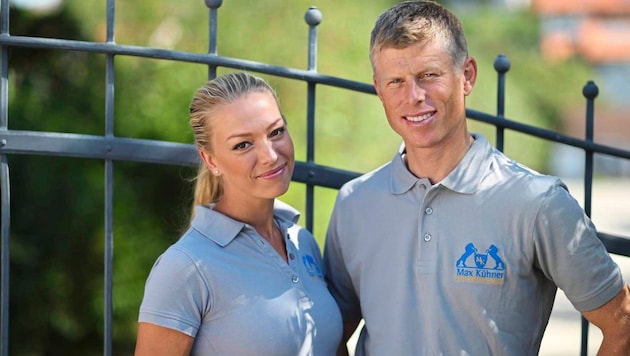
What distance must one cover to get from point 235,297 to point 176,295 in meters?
0.15

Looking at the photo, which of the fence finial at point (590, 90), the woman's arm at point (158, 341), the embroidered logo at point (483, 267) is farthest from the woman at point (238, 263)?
the fence finial at point (590, 90)

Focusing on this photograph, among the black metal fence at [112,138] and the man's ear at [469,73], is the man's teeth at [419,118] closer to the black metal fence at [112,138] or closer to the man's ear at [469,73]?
the man's ear at [469,73]

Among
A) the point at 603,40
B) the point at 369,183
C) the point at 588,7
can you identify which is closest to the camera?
the point at 369,183

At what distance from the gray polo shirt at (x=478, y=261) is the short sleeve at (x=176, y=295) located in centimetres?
44

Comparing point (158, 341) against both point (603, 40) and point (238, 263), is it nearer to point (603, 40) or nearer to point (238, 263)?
point (238, 263)

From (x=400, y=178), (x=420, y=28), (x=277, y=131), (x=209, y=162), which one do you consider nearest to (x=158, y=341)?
(x=209, y=162)

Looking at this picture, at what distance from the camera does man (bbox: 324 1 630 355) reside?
2270 mm

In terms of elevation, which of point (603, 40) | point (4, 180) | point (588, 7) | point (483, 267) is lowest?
point (483, 267)

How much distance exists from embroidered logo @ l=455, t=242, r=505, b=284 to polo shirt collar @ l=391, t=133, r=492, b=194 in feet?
0.51

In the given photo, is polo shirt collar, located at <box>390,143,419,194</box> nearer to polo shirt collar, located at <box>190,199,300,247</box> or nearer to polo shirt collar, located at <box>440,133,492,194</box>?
polo shirt collar, located at <box>440,133,492,194</box>

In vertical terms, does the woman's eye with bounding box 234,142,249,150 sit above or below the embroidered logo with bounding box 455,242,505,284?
above

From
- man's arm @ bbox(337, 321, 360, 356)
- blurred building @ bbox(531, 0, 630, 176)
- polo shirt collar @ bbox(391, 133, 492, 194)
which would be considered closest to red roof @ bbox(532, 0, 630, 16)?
blurred building @ bbox(531, 0, 630, 176)

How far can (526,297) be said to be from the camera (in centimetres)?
232

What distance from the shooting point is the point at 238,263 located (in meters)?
2.43
